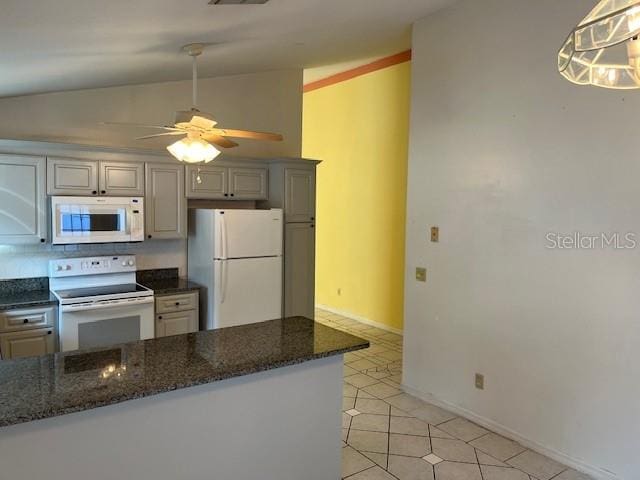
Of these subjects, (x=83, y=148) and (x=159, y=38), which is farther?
(x=83, y=148)

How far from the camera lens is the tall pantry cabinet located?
16.3ft

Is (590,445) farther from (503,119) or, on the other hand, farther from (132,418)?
(132,418)

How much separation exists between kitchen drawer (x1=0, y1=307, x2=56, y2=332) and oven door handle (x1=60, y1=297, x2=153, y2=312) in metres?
0.16

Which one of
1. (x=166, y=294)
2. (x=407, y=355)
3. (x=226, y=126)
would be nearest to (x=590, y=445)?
(x=407, y=355)

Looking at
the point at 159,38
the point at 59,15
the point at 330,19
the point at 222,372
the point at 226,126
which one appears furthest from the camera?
the point at 226,126

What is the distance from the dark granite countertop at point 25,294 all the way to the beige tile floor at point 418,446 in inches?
101

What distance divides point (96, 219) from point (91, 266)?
469 mm

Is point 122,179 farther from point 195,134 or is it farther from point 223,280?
point 195,134

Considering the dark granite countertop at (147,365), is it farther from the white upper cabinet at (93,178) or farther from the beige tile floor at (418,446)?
the white upper cabinet at (93,178)

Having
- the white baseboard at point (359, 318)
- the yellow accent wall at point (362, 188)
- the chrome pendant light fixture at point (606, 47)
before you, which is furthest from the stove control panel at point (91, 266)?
the chrome pendant light fixture at point (606, 47)

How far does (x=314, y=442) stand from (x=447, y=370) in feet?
6.21

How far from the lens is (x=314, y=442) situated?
2252mm

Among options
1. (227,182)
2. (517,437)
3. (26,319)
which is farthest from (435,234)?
(26,319)

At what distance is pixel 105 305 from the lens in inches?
148
